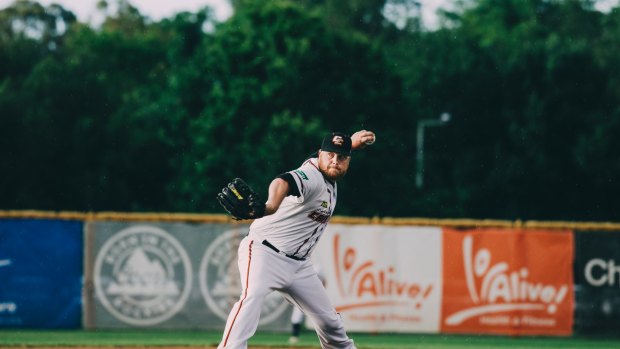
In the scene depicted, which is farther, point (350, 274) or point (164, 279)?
point (350, 274)

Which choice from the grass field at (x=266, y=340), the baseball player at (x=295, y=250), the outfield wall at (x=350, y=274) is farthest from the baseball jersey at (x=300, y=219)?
the outfield wall at (x=350, y=274)

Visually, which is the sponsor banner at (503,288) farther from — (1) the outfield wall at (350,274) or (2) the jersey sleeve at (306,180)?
(2) the jersey sleeve at (306,180)

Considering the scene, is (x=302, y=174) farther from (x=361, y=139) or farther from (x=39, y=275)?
(x=39, y=275)

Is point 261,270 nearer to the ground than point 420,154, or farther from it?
nearer to the ground

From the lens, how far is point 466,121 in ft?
164

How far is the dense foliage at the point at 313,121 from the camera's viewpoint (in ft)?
142

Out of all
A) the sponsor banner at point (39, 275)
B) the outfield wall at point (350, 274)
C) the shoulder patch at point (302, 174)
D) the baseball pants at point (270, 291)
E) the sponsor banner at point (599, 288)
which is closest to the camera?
the shoulder patch at point (302, 174)

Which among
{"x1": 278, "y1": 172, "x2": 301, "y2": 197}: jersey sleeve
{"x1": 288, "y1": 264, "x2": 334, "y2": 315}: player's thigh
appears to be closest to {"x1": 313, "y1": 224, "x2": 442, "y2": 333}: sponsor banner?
{"x1": 288, "y1": 264, "x2": 334, "y2": 315}: player's thigh

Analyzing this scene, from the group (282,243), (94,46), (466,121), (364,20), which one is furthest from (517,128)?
(282,243)

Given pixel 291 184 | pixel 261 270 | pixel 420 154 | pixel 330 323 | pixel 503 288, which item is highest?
pixel 420 154

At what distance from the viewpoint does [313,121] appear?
41.9m

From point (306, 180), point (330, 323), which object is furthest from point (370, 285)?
point (306, 180)

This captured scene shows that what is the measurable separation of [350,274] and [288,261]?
30.6 ft

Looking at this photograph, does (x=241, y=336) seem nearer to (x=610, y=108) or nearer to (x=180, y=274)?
(x=180, y=274)
